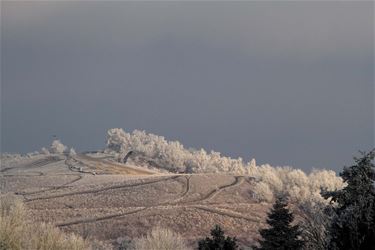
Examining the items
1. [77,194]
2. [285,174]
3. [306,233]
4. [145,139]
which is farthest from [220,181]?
[306,233]

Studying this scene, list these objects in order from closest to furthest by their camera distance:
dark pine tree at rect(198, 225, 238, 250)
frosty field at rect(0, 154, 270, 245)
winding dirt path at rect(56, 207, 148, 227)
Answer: dark pine tree at rect(198, 225, 238, 250) < winding dirt path at rect(56, 207, 148, 227) < frosty field at rect(0, 154, 270, 245)

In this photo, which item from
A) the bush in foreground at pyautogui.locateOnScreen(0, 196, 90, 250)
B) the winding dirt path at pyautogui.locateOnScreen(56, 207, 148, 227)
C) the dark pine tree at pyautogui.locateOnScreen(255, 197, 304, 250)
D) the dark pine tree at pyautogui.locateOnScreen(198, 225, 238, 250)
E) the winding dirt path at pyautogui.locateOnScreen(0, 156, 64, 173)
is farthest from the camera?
the winding dirt path at pyautogui.locateOnScreen(0, 156, 64, 173)

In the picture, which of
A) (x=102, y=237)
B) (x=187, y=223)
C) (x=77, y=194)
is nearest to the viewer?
(x=102, y=237)

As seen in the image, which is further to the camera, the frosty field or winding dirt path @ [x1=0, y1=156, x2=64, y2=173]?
winding dirt path @ [x1=0, y1=156, x2=64, y2=173]

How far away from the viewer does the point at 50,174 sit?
59938mm

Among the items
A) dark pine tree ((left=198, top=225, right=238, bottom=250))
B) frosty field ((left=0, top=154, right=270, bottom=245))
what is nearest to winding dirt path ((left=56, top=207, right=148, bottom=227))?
frosty field ((left=0, top=154, right=270, bottom=245))

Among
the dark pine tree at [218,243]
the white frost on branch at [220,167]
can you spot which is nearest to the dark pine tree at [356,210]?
the dark pine tree at [218,243]

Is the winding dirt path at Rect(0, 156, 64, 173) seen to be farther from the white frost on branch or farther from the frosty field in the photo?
the white frost on branch

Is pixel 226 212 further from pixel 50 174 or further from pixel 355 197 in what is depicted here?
pixel 355 197

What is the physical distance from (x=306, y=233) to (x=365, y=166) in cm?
208

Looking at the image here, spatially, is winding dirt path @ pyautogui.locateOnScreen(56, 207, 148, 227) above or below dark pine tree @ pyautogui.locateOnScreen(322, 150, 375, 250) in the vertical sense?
above

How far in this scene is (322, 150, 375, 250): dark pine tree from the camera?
40.5 ft

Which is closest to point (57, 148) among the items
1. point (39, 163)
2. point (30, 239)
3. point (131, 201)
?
point (39, 163)

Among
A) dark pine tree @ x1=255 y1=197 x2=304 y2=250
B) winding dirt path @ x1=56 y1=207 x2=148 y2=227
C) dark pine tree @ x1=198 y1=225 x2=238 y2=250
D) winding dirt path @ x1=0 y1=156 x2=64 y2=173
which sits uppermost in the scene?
winding dirt path @ x1=0 y1=156 x2=64 y2=173
